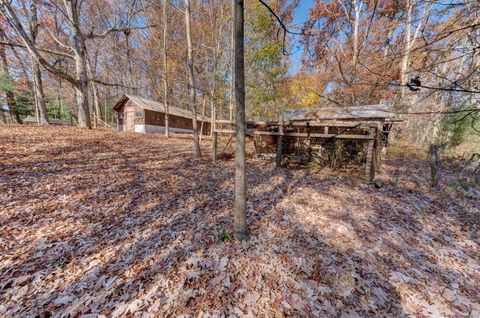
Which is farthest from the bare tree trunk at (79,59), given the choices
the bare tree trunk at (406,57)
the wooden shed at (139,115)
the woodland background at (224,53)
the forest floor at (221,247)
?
the bare tree trunk at (406,57)

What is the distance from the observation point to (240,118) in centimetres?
312

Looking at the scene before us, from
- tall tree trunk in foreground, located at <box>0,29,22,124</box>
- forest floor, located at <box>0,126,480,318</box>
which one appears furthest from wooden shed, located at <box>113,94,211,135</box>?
forest floor, located at <box>0,126,480,318</box>

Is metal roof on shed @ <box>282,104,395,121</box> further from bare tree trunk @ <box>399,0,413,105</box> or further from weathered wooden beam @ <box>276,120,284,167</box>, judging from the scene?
weathered wooden beam @ <box>276,120,284,167</box>

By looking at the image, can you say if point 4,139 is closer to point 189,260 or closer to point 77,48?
point 77,48

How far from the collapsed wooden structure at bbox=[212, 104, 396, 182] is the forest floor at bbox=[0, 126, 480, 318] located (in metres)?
2.49

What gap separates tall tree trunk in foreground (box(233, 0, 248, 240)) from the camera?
2893mm

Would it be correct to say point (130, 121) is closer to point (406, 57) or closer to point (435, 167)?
point (406, 57)

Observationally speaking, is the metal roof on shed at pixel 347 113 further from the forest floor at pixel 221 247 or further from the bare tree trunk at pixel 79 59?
the bare tree trunk at pixel 79 59

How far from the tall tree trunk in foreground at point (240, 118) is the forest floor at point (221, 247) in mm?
454

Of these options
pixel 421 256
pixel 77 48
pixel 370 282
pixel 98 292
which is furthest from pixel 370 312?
pixel 77 48

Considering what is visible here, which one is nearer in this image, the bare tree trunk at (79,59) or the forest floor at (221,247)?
the forest floor at (221,247)

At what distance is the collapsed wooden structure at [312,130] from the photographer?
7.97 meters

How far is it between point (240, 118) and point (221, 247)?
7.81 feet

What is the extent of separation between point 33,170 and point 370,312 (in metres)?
8.71
